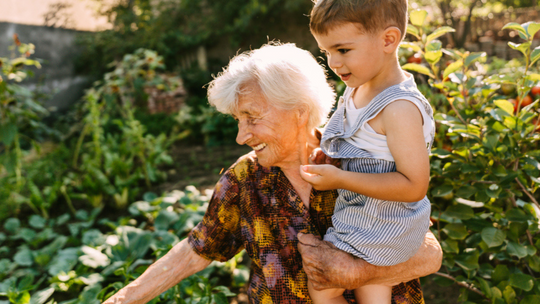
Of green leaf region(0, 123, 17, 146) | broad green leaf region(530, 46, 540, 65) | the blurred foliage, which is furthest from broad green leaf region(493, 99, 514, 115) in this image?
the blurred foliage

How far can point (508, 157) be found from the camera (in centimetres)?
164

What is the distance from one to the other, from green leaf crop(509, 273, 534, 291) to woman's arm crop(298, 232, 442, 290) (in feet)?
1.33

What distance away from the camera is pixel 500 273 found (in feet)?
5.37

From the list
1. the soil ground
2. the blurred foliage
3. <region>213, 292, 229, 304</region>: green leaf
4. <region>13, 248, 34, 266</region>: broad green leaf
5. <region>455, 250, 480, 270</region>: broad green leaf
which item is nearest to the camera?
<region>455, 250, 480, 270</region>: broad green leaf

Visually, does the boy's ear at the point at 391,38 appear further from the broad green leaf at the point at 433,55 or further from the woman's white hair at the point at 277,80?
the broad green leaf at the point at 433,55

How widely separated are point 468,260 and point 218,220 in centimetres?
116

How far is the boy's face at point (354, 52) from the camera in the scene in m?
1.11

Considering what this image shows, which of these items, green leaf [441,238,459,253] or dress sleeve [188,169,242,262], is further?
green leaf [441,238,459,253]

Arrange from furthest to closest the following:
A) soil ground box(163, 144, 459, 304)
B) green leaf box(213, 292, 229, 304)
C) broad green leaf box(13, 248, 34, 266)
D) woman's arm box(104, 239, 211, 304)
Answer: soil ground box(163, 144, 459, 304) < broad green leaf box(13, 248, 34, 266) < green leaf box(213, 292, 229, 304) < woman's arm box(104, 239, 211, 304)

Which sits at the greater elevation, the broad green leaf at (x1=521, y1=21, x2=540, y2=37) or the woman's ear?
the broad green leaf at (x1=521, y1=21, x2=540, y2=37)

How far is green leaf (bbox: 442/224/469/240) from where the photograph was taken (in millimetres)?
1694

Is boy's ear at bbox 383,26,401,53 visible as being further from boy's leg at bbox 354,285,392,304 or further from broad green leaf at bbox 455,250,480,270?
broad green leaf at bbox 455,250,480,270

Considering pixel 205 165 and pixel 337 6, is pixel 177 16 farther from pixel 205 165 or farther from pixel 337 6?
pixel 337 6

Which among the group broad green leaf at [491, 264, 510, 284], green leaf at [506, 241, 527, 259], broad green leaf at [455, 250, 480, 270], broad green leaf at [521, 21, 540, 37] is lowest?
broad green leaf at [491, 264, 510, 284]
